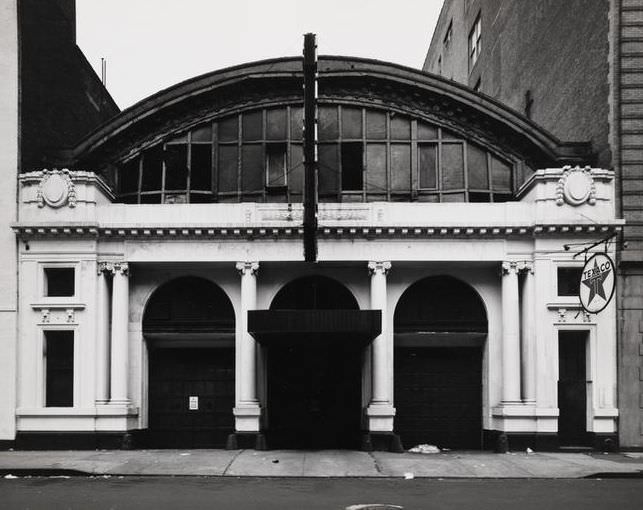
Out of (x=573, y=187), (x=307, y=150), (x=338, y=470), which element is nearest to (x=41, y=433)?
(x=338, y=470)

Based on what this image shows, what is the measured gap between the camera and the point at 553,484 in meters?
18.0

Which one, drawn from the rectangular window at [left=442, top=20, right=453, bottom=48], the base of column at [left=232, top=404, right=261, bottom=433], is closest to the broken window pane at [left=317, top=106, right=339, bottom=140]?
the base of column at [left=232, top=404, right=261, bottom=433]

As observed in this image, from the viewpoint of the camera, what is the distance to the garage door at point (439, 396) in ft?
83.7

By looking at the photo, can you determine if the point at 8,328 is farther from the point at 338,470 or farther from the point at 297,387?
the point at 338,470

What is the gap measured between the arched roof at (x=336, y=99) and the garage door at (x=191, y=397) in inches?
274

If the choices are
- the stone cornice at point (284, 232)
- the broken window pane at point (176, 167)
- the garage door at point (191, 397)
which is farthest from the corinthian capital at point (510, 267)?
the broken window pane at point (176, 167)

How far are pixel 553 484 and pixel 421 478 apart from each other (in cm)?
306

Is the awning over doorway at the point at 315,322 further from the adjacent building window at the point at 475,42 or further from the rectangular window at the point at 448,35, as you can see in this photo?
the rectangular window at the point at 448,35

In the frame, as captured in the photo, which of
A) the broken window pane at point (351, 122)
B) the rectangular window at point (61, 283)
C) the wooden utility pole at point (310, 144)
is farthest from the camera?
the broken window pane at point (351, 122)

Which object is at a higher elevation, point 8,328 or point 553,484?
point 8,328

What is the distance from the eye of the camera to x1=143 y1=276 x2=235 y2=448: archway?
1005 inches

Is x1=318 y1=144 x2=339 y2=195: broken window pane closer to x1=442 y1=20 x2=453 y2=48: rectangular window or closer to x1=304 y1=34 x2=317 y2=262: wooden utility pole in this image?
x1=304 y1=34 x2=317 y2=262: wooden utility pole

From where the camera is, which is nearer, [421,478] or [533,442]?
[421,478]

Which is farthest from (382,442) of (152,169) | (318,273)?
(152,169)
